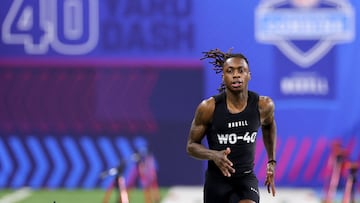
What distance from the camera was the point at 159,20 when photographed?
13859 mm

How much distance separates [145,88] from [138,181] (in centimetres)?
165

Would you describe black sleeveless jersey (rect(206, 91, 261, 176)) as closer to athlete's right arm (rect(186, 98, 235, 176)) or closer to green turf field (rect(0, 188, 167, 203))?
athlete's right arm (rect(186, 98, 235, 176))

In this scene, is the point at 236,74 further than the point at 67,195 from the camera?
No

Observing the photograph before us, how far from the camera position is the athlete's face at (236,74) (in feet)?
19.7

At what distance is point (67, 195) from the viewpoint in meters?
13.5

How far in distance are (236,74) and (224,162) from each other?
723 mm

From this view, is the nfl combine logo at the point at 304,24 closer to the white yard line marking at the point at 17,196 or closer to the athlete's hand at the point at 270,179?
the white yard line marking at the point at 17,196

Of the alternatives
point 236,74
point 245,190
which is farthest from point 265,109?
point 245,190

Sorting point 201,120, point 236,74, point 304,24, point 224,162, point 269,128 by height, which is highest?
point 304,24

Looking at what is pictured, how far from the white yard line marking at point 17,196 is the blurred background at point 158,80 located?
17.2 inches

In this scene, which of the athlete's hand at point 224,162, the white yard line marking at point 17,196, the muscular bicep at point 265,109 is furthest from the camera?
the white yard line marking at point 17,196

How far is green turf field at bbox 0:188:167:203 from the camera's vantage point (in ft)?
41.7

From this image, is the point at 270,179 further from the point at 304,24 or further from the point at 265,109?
the point at 304,24

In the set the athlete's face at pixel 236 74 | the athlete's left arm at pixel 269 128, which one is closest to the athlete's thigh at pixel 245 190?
the athlete's left arm at pixel 269 128
